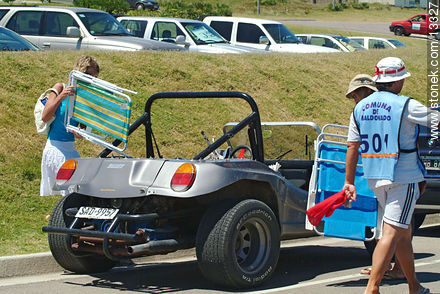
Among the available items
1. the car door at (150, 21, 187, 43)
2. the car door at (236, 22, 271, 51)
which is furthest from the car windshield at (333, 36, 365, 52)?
the car door at (150, 21, 187, 43)

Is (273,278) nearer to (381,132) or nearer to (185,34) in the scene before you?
(381,132)

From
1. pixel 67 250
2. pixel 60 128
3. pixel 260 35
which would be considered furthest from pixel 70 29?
pixel 67 250

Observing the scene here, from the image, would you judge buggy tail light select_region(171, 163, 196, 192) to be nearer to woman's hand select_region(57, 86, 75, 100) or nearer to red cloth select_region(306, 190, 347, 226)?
red cloth select_region(306, 190, 347, 226)

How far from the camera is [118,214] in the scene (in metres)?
6.05

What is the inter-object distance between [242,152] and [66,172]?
6.20 ft

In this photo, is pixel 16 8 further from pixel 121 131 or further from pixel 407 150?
pixel 407 150

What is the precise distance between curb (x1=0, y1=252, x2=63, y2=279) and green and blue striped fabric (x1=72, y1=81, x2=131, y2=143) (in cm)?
140

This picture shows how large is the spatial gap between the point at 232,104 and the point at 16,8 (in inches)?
244

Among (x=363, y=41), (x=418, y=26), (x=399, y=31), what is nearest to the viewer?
(x=363, y=41)

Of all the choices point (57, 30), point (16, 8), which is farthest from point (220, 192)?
point (16, 8)

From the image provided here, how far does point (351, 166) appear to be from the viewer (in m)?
5.74

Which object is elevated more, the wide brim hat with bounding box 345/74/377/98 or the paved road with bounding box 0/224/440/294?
the wide brim hat with bounding box 345/74/377/98

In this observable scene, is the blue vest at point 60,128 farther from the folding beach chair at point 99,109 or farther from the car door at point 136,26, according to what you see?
the car door at point 136,26

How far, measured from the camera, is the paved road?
20.6ft
